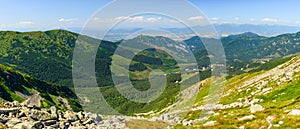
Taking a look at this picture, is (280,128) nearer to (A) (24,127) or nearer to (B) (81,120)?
(A) (24,127)

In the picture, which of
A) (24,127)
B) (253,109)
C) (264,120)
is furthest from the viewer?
(24,127)

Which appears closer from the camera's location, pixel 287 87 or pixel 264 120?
pixel 264 120

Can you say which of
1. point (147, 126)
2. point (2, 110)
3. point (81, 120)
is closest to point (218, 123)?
point (147, 126)

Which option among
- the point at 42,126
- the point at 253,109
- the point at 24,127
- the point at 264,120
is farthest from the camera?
the point at 42,126

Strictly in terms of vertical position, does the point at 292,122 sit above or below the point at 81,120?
above

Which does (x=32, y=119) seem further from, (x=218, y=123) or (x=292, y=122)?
(x=292, y=122)

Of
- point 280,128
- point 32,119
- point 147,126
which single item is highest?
point 280,128

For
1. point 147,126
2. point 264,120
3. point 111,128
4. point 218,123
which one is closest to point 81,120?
point 111,128

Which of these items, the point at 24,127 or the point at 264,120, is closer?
the point at 264,120

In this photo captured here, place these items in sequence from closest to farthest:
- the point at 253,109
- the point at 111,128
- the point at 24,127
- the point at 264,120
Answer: the point at 264,120, the point at 253,109, the point at 24,127, the point at 111,128
